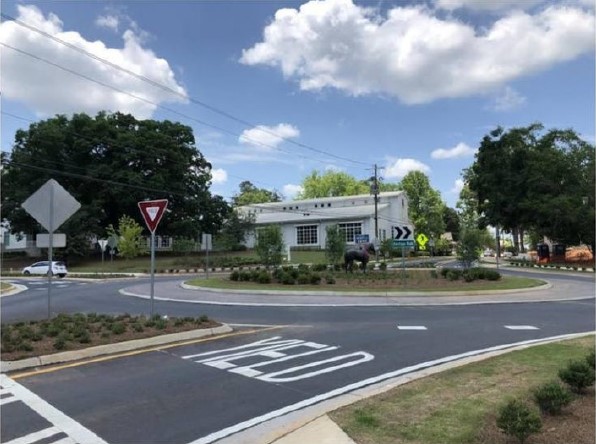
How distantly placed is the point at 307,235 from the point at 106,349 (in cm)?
5883

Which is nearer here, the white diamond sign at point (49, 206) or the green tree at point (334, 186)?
the white diamond sign at point (49, 206)

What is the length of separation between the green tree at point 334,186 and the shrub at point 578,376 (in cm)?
9248

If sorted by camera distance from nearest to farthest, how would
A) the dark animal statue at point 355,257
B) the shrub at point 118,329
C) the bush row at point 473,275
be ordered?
1. the shrub at point 118,329
2. the bush row at point 473,275
3. the dark animal statue at point 355,257

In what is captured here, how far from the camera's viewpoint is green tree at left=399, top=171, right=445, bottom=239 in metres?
92.2

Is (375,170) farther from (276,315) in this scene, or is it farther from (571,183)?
(276,315)

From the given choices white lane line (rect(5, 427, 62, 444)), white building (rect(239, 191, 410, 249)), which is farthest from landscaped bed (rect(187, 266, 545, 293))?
white building (rect(239, 191, 410, 249))

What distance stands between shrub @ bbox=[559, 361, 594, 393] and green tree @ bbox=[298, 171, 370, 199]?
92.5 m

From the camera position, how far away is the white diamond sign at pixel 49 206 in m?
12.2

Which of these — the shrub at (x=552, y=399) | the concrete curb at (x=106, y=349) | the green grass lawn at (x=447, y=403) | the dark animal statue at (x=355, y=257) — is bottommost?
the green grass lawn at (x=447, y=403)

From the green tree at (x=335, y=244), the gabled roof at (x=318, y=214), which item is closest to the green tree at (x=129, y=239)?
the gabled roof at (x=318, y=214)

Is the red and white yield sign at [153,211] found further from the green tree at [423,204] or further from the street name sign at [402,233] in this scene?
the green tree at [423,204]

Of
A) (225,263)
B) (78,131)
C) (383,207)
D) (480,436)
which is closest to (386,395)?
(480,436)

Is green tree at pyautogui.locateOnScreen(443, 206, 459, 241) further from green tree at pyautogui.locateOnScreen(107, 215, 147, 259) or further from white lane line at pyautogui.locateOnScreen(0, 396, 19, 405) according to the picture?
white lane line at pyautogui.locateOnScreen(0, 396, 19, 405)

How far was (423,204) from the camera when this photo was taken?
94.8 metres
